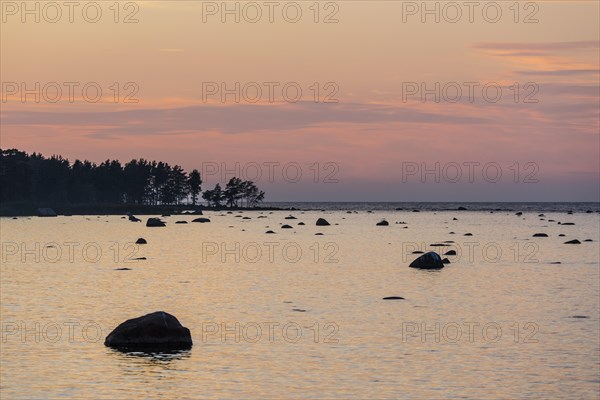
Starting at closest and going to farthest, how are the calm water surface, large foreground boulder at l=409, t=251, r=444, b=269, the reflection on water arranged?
the calm water surface → the reflection on water → large foreground boulder at l=409, t=251, r=444, b=269

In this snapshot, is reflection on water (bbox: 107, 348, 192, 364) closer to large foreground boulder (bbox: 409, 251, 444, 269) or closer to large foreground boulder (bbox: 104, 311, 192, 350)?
large foreground boulder (bbox: 104, 311, 192, 350)

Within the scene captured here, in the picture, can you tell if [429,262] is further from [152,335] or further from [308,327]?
[152,335]

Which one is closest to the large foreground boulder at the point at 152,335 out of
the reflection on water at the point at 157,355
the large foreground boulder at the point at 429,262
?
the reflection on water at the point at 157,355

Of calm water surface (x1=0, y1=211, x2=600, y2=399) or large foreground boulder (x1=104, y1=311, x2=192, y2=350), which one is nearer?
calm water surface (x1=0, y1=211, x2=600, y2=399)

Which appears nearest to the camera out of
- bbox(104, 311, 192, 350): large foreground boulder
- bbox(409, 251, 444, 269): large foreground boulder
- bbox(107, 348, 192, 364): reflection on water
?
bbox(107, 348, 192, 364): reflection on water

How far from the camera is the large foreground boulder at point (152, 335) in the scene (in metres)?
30.6

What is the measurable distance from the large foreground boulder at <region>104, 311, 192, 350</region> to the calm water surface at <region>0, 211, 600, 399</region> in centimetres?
73

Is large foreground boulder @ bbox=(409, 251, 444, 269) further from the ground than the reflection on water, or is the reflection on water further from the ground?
large foreground boulder @ bbox=(409, 251, 444, 269)

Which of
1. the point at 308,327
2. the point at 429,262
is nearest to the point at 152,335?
the point at 308,327

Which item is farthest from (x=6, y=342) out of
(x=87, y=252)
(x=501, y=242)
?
(x=501, y=242)

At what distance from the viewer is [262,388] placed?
995 inches

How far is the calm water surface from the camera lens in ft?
84.6

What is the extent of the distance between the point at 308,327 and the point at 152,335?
8323mm

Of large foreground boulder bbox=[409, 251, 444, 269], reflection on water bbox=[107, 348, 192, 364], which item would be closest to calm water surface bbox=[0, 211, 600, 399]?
reflection on water bbox=[107, 348, 192, 364]
